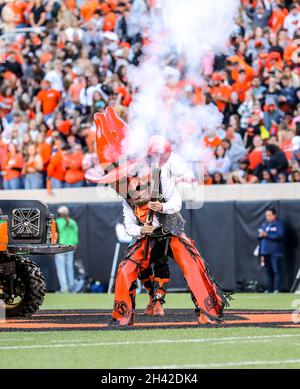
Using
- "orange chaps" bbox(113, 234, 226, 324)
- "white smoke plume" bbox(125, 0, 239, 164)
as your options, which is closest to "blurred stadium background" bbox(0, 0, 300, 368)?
"white smoke plume" bbox(125, 0, 239, 164)

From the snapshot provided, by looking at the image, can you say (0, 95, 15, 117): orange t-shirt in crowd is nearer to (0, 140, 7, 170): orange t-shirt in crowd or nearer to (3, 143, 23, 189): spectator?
(0, 140, 7, 170): orange t-shirt in crowd

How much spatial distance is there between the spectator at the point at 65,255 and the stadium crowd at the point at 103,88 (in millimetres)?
1058

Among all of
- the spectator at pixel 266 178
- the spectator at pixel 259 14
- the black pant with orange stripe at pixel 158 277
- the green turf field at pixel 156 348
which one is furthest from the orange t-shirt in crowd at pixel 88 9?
the green turf field at pixel 156 348

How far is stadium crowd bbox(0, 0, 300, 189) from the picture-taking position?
2055cm

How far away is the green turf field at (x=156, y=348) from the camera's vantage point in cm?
848

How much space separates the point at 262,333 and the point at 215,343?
3.68 feet

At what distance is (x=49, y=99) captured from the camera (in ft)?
82.2

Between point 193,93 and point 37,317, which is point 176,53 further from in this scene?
point 37,317

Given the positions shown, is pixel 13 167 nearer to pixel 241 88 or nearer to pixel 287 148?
pixel 241 88

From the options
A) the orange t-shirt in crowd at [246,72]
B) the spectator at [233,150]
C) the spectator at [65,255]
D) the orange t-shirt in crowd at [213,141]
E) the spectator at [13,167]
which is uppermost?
the orange t-shirt in crowd at [246,72]

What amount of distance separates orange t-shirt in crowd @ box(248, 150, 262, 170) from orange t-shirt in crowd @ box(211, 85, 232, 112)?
1084mm

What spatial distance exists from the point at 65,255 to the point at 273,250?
4.49 metres

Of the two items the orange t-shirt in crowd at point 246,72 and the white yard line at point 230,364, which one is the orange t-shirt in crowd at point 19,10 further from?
the white yard line at point 230,364
